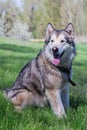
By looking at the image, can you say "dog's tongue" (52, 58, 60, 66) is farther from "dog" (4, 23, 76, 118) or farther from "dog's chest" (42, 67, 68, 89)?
"dog's chest" (42, 67, 68, 89)

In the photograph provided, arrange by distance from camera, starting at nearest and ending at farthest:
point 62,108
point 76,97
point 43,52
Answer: point 62,108
point 43,52
point 76,97

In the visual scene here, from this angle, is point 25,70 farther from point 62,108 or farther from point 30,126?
point 30,126

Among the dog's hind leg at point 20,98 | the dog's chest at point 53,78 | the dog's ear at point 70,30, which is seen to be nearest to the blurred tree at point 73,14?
the dog's ear at point 70,30

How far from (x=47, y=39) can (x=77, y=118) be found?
1.66 meters

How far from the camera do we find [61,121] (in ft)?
17.0

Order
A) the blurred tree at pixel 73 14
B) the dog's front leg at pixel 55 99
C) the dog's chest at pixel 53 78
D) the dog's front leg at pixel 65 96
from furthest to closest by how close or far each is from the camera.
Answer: the blurred tree at pixel 73 14 → the dog's front leg at pixel 65 96 → the dog's chest at pixel 53 78 → the dog's front leg at pixel 55 99

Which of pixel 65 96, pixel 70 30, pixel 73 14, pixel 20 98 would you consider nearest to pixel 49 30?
pixel 70 30

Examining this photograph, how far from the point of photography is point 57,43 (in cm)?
616

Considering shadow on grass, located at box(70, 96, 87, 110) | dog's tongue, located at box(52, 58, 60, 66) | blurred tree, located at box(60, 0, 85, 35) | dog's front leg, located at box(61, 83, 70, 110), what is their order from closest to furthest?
dog's tongue, located at box(52, 58, 60, 66), dog's front leg, located at box(61, 83, 70, 110), shadow on grass, located at box(70, 96, 87, 110), blurred tree, located at box(60, 0, 85, 35)

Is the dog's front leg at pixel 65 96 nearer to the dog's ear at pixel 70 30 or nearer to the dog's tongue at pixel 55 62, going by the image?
the dog's tongue at pixel 55 62

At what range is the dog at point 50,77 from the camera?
6055 mm

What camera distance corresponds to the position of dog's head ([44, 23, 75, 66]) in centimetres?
617

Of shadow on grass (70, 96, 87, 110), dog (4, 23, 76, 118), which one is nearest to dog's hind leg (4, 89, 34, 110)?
dog (4, 23, 76, 118)

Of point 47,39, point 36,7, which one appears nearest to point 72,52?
point 47,39
